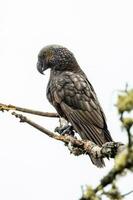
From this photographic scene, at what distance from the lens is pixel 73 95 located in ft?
24.3

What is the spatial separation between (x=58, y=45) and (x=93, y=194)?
7.41m

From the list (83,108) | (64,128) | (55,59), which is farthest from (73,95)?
(64,128)

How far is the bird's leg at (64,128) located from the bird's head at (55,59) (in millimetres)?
1620

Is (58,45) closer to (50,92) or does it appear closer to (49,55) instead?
(49,55)

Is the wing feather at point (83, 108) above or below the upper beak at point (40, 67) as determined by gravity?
below

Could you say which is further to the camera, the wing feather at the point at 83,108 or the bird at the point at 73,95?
the bird at the point at 73,95

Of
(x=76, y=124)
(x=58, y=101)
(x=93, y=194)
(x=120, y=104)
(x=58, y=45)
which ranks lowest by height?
(x=93, y=194)

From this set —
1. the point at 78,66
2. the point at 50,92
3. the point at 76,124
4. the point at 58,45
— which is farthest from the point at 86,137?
the point at 58,45

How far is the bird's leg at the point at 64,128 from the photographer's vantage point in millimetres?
5676

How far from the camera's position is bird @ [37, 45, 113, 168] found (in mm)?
6285

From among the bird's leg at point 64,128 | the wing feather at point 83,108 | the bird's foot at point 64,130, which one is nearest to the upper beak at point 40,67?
the wing feather at point 83,108

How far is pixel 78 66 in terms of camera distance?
8.04m

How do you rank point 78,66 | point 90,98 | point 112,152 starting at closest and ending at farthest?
point 112,152 < point 90,98 < point 78,66

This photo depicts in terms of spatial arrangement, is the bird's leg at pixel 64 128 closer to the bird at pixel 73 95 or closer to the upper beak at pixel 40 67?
the bird at pixel 73 95
